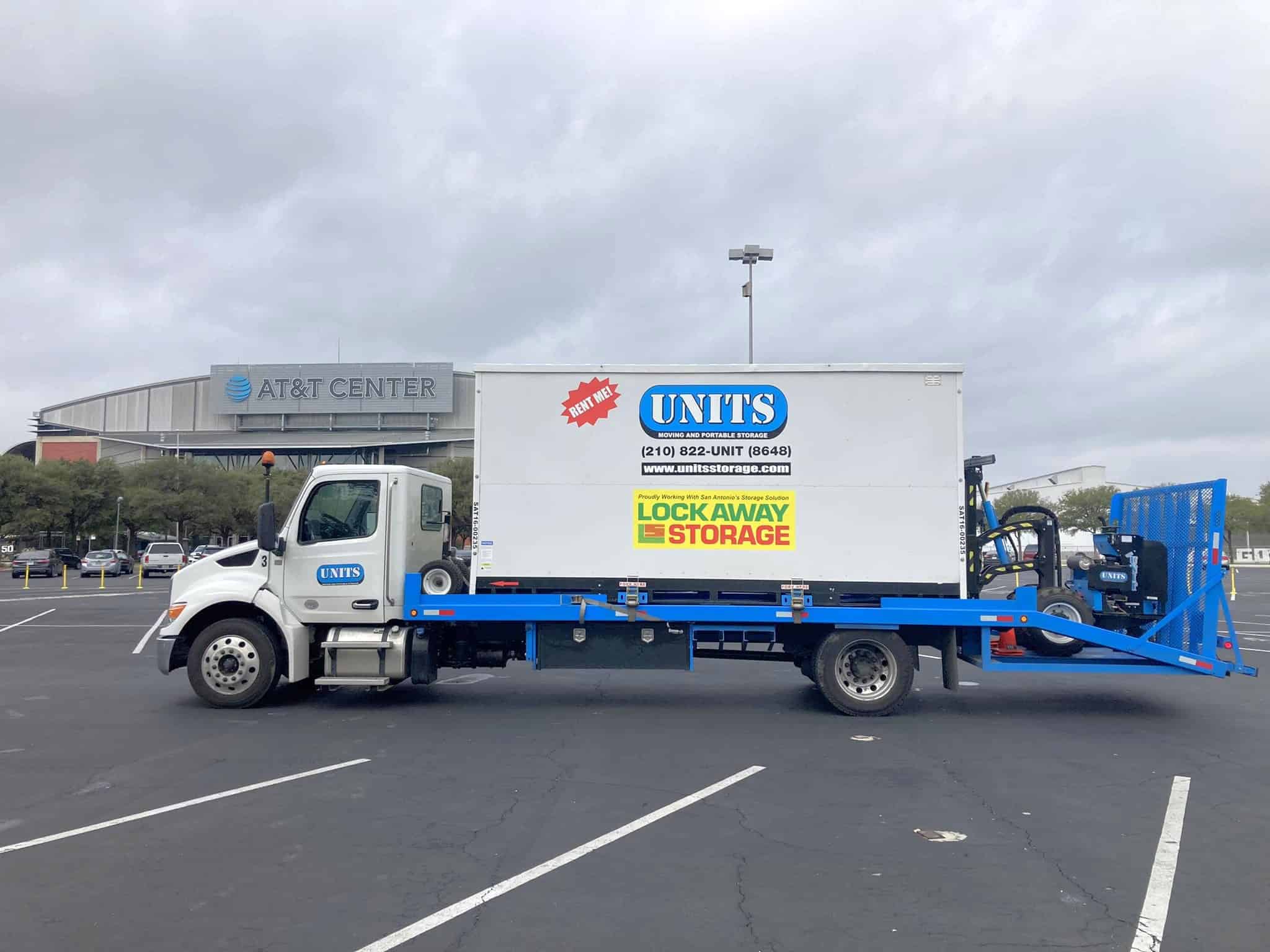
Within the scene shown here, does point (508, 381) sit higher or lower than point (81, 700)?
higher

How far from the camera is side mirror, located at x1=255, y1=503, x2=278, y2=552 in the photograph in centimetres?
990

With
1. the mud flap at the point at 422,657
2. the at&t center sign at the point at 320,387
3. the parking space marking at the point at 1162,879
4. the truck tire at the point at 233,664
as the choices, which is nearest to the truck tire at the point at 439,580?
the mud flap at the point at 422,657

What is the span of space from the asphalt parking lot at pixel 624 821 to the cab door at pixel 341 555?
1.12m

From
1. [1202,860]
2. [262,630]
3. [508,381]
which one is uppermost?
[508,381]

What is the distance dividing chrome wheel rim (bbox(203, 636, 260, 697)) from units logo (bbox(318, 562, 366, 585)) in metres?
1.01

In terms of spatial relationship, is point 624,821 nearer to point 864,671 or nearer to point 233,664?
point 864,671

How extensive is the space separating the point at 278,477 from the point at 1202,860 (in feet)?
207

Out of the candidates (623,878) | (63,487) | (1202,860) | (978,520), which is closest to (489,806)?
(623,878)

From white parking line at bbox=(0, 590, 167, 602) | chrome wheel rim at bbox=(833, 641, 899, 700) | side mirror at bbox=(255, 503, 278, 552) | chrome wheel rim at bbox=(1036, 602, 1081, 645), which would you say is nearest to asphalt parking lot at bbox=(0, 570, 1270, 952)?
chrome wheel rim at bbox=(833, 641, 899, 700)

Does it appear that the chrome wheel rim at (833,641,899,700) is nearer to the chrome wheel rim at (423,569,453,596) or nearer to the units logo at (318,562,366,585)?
the chrome wheel rim at (423,569,453,596)

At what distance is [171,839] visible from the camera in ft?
19.6

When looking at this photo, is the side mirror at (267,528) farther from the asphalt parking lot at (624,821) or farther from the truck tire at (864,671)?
the truck tire at (864,671)

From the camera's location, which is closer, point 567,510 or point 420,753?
point 420,753

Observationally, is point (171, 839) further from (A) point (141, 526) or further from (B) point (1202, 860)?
(A) point (141, 526)
